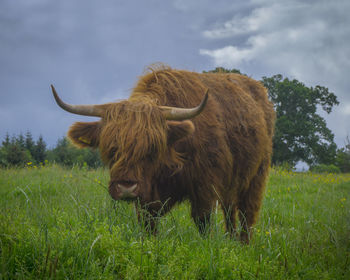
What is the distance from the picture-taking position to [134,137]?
3145 mm

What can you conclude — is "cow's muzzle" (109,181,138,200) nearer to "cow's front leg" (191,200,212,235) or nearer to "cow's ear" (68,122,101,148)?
"cow's ear" (68,122,101,148)

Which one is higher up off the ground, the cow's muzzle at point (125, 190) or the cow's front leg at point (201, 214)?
the cow's muzzle at point (125, 190)

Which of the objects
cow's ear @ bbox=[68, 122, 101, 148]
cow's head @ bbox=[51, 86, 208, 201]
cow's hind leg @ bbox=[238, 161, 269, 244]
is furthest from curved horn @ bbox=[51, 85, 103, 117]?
cow's hind leg @ bbox=[238, 161, 269, 244]

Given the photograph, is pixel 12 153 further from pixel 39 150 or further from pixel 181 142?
pixel 181 142

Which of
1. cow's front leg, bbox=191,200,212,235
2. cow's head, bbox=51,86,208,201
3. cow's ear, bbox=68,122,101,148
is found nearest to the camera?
cow's head, bbox=51,86,208,201

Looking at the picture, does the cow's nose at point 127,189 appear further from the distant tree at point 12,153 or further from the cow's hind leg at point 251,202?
the distant tree at point 12,153

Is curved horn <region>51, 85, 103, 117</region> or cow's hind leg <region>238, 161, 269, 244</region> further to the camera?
cow's hind leg <region>238, 161, 269, 244</region>

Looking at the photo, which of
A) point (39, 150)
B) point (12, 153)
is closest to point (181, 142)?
point (12, 153)

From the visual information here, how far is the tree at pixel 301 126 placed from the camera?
3428cm

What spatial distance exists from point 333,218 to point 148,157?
258 centimetres

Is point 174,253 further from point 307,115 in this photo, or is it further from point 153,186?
point 307,115

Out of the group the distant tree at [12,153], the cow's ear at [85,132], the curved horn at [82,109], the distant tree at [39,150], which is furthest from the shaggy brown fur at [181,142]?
the distant tree at [39,150]

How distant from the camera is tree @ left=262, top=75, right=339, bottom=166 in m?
34.3

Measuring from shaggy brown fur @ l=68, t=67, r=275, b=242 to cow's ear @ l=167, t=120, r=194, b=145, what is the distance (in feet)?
0.03
